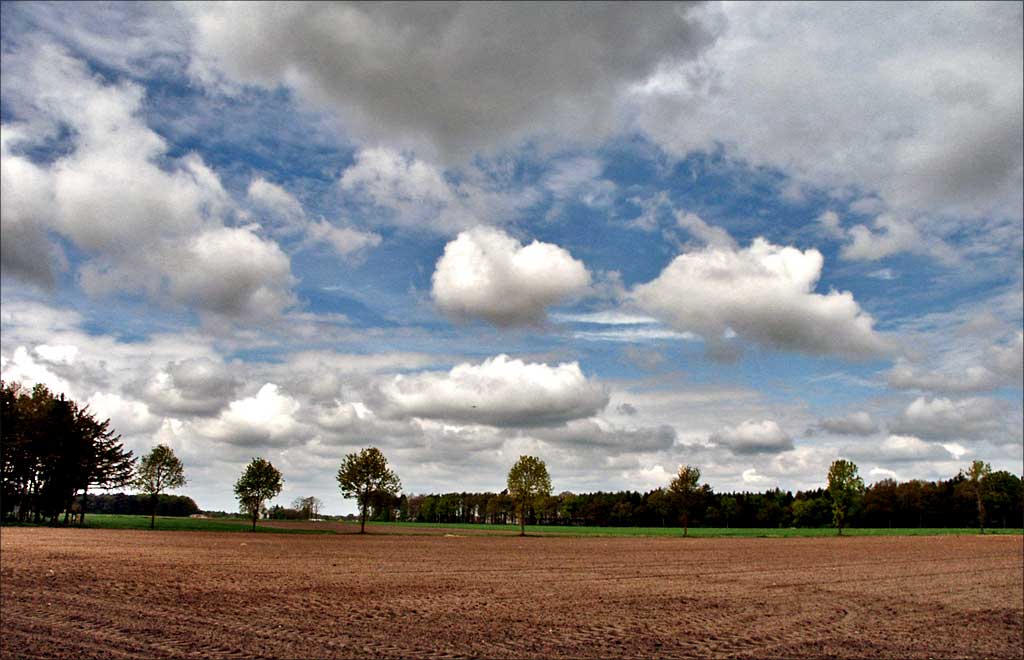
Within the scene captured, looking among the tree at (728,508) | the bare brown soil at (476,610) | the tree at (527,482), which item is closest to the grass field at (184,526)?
the tree at (527,482)

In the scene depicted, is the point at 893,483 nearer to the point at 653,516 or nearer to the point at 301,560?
the point at 653,516

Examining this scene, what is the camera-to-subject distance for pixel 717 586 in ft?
103

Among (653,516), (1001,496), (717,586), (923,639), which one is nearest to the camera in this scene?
(923,639)

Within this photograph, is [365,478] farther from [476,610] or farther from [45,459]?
[476,610]

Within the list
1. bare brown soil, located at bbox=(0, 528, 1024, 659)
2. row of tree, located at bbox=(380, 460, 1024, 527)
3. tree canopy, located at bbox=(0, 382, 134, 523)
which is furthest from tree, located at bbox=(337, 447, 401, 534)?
bare brown soil, located at bbox=(0, 528, 1024, 659)

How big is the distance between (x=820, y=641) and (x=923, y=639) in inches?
132

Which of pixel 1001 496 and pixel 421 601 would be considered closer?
pixel 421 601

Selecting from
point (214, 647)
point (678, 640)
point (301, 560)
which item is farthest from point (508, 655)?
point (301, 560)

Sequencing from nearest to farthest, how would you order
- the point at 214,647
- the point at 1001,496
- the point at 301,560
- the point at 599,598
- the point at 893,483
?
the point at 214,647
the point at 599,598
the point at 301,560
the point at 1001,496
the point at 893,483

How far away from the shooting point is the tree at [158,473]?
8694 cm

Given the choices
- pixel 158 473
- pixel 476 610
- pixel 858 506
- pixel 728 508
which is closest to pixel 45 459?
pixel 158 473

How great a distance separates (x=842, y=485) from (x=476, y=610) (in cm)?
11342

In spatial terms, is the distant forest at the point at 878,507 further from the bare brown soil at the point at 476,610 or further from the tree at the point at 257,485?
the bare brown soil at the point at 476,610

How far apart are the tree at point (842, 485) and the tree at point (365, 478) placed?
74111mm
